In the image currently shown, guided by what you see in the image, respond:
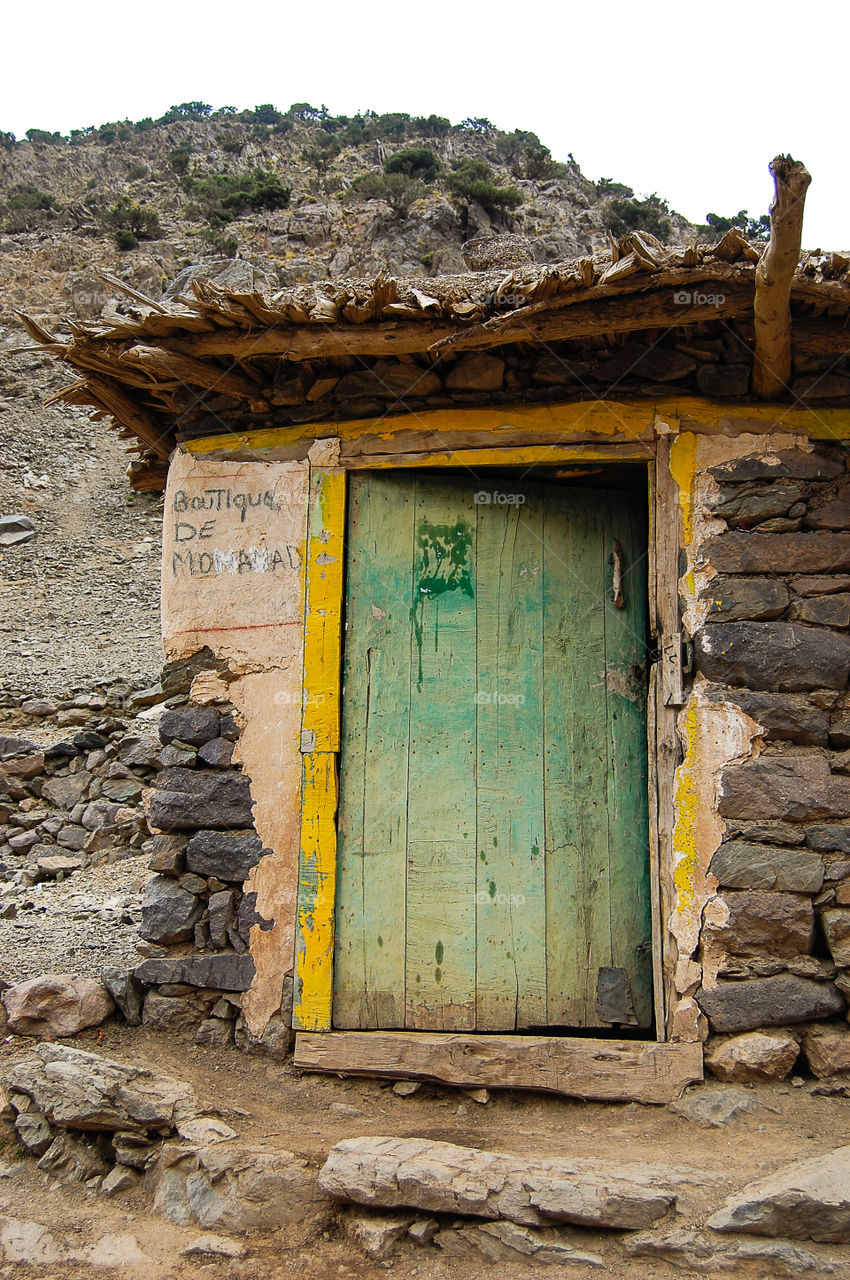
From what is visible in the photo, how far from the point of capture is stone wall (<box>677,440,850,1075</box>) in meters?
3.04

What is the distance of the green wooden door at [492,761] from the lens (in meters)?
3.34

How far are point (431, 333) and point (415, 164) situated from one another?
23933mm

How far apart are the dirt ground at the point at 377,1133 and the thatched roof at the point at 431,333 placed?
7.92 feet

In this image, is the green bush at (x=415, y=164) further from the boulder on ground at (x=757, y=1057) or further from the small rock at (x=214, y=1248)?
the small rock at (x=214, y=1248)

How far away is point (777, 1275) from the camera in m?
2.23

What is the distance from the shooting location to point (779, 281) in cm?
299

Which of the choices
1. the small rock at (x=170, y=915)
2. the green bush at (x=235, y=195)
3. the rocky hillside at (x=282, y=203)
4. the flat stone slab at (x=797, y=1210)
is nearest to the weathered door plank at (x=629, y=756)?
the flat stone slab at (x=797, y=1210)

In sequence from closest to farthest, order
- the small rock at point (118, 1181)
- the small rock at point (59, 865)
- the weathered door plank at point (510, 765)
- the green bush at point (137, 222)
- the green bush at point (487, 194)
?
the small rock at point (118, 1181) → the weathered door plank at point (510, 765) → the small rock at point (59, 865) → the green bush at point (487, 194) → the green bush at point (137, 222)

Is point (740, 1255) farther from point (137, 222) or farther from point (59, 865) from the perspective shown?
point (137, 222)

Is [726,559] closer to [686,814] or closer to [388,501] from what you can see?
[686,814]

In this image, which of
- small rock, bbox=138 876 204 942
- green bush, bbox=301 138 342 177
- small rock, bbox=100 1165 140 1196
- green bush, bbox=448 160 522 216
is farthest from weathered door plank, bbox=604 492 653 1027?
green bush, bbox=301 138 342 177

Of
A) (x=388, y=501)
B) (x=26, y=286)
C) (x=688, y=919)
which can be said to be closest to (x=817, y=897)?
(x=688, y=919)

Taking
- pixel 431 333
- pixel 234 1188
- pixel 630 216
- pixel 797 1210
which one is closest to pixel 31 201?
pixel 630 216

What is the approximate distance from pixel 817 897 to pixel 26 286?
21.9 m
